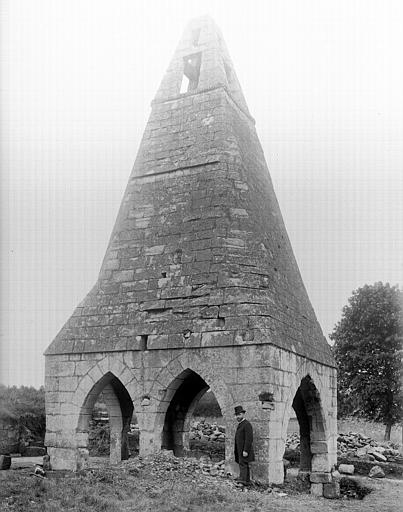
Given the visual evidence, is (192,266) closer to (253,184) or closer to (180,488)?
(253,184)

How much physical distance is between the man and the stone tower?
8.0 inches

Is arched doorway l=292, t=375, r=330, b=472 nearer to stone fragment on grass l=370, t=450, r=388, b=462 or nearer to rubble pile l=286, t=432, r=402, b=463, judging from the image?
rubble pile l=286, t=432, r=402, b=463

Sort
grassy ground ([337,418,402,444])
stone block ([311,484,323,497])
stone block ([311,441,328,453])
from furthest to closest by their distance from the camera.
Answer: grassy ground ([337,418,402,444]) → stone block ([311,441,328,453]) → stone block ([311,484,323,497])

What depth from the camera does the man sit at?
1001 cm

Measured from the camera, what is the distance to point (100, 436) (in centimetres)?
2058

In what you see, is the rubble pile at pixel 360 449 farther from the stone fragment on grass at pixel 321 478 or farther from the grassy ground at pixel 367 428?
the grassy ground at pixel 367 428

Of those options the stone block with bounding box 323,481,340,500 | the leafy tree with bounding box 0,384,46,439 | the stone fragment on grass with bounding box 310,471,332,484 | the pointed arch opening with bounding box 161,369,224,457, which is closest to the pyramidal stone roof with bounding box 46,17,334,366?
the stone fragment on grass with bounding box 310,471,332,484

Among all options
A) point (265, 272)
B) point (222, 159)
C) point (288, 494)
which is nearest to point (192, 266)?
point (265, 272)

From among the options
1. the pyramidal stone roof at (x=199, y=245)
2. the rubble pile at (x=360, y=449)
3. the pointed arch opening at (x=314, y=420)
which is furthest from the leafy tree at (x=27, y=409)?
the pointed arch opening at (x=314, y=420)

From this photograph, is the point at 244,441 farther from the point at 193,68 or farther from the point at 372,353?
the point at 372,353

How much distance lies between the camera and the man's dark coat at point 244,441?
10016 millimetres

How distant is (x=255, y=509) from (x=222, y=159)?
6.50m

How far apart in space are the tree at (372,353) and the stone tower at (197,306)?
17.4 metres

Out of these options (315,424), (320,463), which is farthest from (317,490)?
(315,424)
